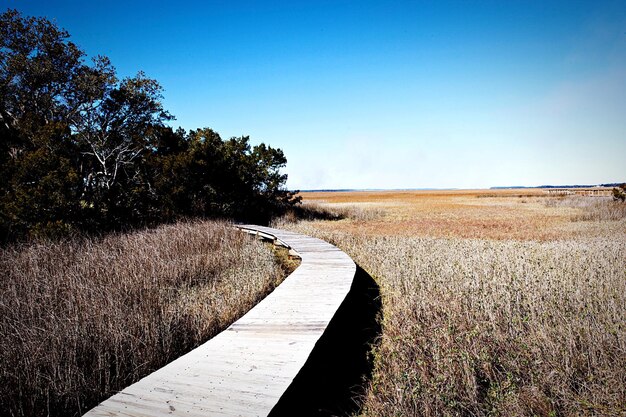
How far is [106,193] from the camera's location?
11.8m

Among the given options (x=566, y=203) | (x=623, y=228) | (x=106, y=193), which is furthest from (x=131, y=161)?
(x=566, y=203)

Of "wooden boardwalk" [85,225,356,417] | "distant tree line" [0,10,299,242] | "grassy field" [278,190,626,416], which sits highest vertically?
"distant tree line" [0,10,299,242]

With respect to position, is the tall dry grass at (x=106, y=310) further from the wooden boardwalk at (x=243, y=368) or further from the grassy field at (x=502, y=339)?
the grassy field at (x=502, y=339)

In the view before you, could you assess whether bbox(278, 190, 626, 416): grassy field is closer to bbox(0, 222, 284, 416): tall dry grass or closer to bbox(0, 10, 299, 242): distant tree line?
bbox(0, 222, 284, 416): tall dry grass

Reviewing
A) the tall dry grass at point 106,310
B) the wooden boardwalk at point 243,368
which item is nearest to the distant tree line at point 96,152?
the tall dry grass at point 106,310

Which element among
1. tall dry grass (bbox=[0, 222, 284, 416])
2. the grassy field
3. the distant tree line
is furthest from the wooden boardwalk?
the distant tree line

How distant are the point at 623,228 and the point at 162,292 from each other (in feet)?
56.5

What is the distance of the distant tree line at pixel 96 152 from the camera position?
31.1 feet

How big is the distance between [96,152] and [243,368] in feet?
46.9

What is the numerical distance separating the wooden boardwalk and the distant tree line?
344 inches

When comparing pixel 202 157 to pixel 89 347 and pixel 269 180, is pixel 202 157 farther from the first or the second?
pixel 89 347

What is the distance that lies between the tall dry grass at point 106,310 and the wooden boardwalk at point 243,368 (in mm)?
752

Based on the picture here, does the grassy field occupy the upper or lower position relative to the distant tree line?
lower

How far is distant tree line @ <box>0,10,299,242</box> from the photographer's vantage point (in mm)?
9492
